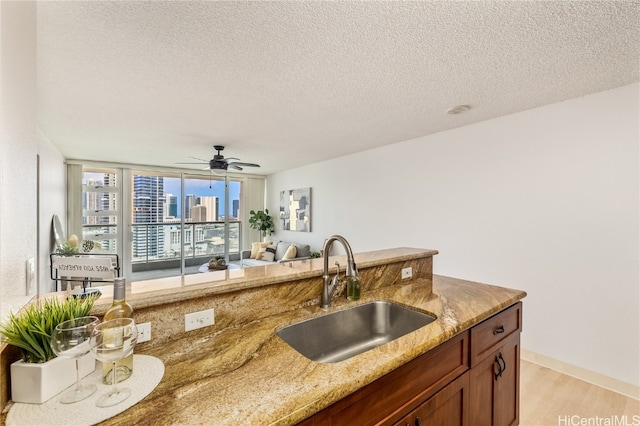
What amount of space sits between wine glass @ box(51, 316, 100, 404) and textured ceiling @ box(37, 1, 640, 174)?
1.45 m

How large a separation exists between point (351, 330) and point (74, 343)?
Result: 117cm

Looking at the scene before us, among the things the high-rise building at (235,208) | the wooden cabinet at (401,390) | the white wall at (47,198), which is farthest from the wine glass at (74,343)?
the high-rise building at (235,208)

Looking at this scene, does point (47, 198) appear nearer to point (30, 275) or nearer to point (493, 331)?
point (30, 275)

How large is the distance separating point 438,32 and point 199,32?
4.38 ft

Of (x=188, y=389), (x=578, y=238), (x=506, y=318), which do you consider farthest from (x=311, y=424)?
(x=578, y=238)

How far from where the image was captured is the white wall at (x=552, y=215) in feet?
7.63

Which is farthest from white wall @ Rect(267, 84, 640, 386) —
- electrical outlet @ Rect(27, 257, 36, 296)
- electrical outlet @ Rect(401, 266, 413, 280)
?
electrical outlet @ Rect(27, 257, 36, 296)

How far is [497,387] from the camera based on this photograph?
1.58m

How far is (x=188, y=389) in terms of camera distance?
825 mm

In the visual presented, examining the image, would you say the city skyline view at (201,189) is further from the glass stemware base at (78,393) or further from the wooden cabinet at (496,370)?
the wooden cabinet at (496,370)

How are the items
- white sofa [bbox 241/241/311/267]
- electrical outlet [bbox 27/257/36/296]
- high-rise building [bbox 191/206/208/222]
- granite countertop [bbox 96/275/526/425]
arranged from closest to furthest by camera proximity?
granite countertop [bbox 96/275/526/425] < electrical outlet [bbox 27/257/36/296] < white sofa [bbox 241/241/311/267] < high-rise building [bbox 191/206/208/222]

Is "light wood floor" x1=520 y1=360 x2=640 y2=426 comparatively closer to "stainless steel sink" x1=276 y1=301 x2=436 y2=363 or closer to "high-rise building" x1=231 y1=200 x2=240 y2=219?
"stainless steel sink" x1=276 y1=301 x2=436 y2=363

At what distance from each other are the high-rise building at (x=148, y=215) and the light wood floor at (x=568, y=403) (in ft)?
22.1

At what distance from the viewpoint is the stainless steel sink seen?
4.49ft
